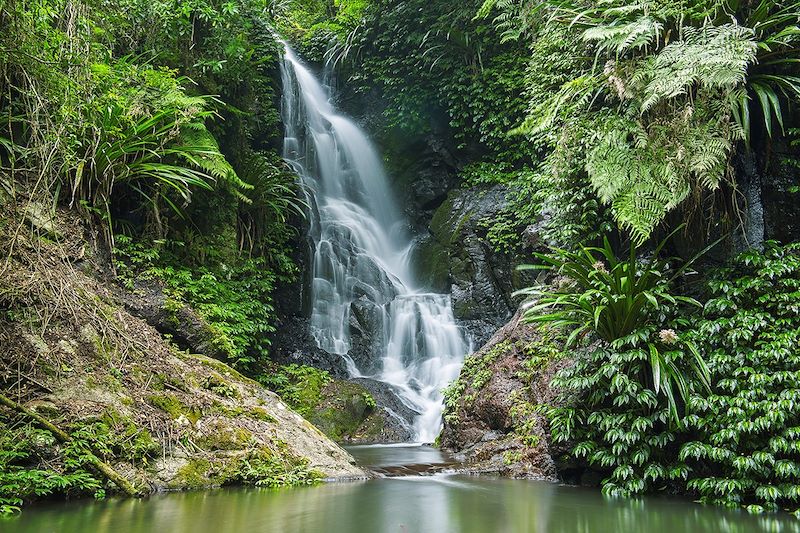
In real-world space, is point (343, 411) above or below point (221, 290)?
below

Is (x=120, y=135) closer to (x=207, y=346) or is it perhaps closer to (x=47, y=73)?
(x=47, y=73)

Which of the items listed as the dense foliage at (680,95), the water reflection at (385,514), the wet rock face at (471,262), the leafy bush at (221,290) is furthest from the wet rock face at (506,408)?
the wet rock face at (471,262)

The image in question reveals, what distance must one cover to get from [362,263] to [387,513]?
9168mm

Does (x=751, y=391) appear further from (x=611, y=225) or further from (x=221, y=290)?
(x=221, y=290)

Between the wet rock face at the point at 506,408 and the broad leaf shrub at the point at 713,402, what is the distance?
81cm

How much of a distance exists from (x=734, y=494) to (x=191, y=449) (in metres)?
4.13

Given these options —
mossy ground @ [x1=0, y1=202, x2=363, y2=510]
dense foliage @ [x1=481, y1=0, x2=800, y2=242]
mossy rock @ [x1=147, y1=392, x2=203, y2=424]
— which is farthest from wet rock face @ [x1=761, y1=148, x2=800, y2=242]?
mossy rock @ [x1=147, y1=392, x2=203, y2=424]

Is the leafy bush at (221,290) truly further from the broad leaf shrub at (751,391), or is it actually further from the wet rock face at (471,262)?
the broad leaf shrub at (751,391)

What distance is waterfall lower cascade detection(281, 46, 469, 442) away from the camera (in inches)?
421

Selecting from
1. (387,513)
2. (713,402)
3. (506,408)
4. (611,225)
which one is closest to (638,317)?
(713,402)

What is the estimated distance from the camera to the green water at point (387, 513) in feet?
10.9

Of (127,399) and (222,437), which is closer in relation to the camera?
(127,399)

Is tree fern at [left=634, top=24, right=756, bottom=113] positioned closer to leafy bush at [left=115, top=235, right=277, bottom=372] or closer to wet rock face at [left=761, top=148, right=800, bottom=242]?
wet rock face at [left=761, top=148, right=800, bottom=242]

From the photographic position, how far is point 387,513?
3805 millimetres
